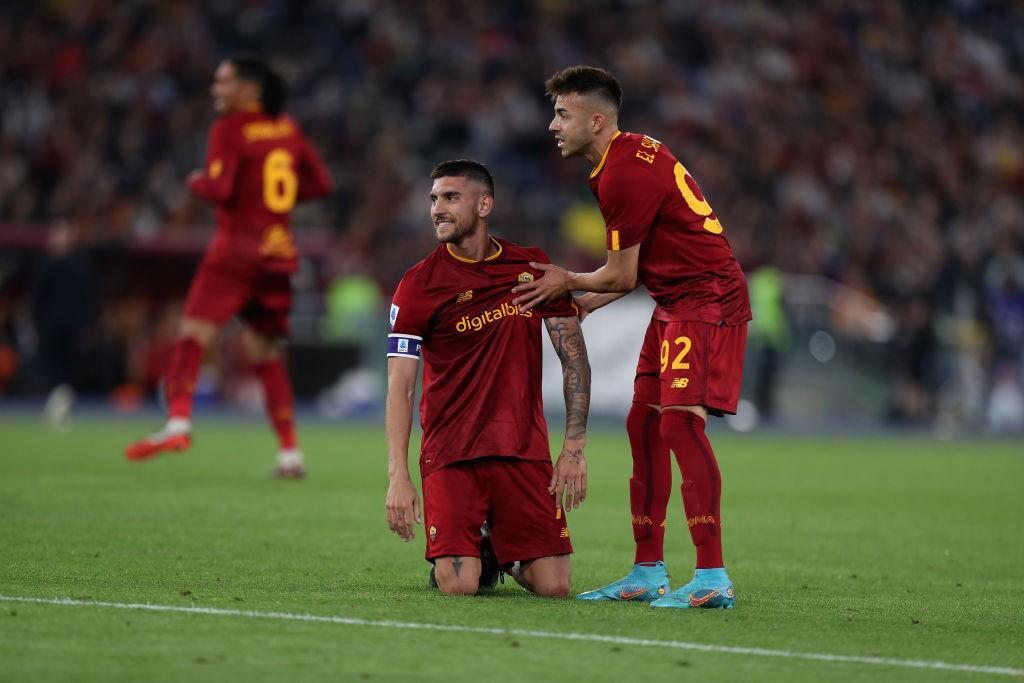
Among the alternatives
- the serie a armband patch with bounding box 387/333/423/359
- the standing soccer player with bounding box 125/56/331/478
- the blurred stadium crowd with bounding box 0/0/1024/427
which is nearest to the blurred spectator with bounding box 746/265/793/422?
the blurred stadium crowd with bounding box 0/0/1024/427

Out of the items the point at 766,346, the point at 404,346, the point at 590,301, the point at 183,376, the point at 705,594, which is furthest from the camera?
the point at 766,346

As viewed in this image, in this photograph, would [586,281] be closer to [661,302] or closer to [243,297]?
[661,302]

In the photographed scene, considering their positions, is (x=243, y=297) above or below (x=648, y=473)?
above

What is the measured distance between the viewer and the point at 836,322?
23250mm

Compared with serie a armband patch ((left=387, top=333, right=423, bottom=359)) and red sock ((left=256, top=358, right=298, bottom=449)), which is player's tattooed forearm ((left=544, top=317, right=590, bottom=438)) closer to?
serie a armband patch ((left=387, top=333, right=423, bottom=359))

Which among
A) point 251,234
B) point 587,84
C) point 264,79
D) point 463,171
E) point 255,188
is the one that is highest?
point 264,79

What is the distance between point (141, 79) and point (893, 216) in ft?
39.7

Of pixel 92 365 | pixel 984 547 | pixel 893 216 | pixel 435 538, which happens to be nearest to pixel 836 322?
pixel 893 216

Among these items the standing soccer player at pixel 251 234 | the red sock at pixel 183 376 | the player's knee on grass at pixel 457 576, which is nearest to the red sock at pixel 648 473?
the player's knee on grass at pixel 457 576

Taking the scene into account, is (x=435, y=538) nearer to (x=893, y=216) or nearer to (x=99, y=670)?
(x=99, y=670)

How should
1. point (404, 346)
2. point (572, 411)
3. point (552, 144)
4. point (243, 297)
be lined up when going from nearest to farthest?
1. point (404, 346)
2. point (572, 411)
3. point (243, 297)
4. point (552, 144)

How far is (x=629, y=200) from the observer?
6703 millimetres

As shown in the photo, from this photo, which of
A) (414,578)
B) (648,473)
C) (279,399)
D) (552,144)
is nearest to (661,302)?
(648,473)

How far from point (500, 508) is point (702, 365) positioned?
1.09m
